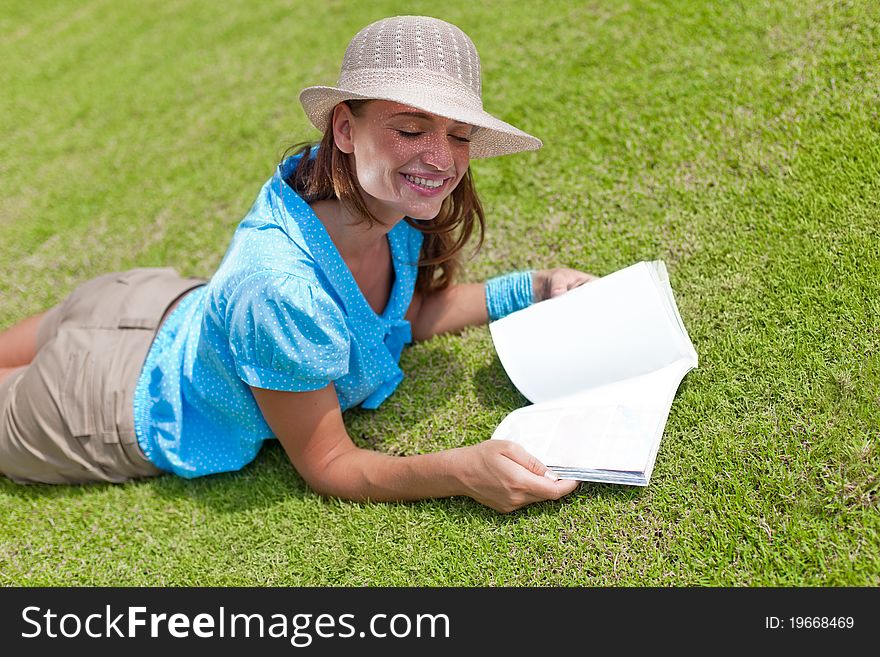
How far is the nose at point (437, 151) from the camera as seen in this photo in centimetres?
246

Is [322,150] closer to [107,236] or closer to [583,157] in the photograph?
[583,157]

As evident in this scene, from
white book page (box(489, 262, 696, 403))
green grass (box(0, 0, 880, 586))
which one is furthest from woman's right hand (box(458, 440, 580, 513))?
white book page (box(489, 262, 696, 403))

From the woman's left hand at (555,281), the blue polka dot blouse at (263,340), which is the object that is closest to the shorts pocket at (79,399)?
the blue polka dot blouse at (263,340)

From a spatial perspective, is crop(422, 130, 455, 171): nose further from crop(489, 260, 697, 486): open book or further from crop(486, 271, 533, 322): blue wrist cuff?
crop(486, 271, 533, 322): blue wrist cuff

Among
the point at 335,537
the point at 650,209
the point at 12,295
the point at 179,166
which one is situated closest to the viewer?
the point at 335,537

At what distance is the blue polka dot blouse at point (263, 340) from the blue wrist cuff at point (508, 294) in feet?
1.26

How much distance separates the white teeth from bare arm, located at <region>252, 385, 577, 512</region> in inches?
30.0

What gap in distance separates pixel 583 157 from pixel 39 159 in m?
3.85

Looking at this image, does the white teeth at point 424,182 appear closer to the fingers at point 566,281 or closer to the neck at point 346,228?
the neck at point 346,228

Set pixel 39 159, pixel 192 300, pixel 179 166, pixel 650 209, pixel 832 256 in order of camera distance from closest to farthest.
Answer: pixel 832 256 → pixel 192 300 → pixel 650 209 → pixel 179 166 → pixel 39 159

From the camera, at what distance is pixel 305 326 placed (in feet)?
8.31

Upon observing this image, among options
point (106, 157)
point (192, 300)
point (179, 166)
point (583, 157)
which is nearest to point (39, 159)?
point (106, 157)

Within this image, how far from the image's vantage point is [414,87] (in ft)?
7.64

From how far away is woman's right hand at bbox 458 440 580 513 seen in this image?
2578 mm
